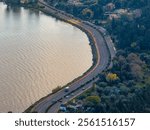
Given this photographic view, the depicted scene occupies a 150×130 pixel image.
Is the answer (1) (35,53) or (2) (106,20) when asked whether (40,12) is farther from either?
(1) (35,53)

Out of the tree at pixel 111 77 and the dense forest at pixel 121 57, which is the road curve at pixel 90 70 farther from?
the tree at pixel 111 77

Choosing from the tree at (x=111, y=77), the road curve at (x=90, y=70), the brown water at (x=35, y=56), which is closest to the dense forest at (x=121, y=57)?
the tree at (x=111, y=77)

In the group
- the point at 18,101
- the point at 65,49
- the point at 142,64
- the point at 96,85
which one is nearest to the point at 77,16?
the point at 65,49

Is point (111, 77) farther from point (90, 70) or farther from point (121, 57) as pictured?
point (121, 57)

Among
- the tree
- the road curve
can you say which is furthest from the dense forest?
the road curve

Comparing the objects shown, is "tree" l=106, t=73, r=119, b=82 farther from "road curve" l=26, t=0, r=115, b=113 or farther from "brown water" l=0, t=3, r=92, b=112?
"brown water" l=0, t=3, r=92, b=112

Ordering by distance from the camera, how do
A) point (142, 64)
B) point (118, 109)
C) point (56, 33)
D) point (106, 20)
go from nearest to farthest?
point (118, 109), point (142, 64), point (56, 33), point (106, 20)
